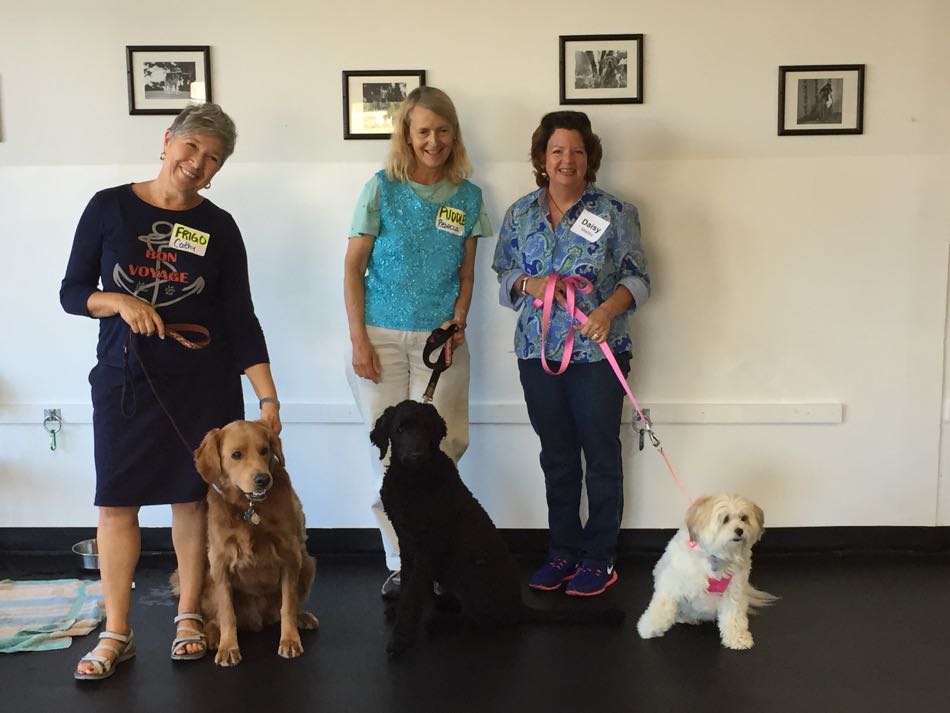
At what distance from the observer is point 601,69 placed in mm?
3039

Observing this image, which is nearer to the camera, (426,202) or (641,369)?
(426,202)

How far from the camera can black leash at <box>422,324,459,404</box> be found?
2686mm

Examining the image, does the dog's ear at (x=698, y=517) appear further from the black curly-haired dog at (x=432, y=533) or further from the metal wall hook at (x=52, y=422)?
the metal wall hook at (x=52, y=422)

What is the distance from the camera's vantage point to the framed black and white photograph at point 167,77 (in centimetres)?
Result: 307

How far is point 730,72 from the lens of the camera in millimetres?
3035

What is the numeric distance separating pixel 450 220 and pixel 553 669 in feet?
4.73

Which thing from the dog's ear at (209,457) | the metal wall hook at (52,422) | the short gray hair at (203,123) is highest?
the short gray hair at (203,123)

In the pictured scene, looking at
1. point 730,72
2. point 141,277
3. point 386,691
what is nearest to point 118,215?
point 141,277

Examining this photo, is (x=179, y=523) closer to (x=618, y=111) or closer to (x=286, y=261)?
(x=286, y=261)

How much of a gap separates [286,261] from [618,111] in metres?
1.38

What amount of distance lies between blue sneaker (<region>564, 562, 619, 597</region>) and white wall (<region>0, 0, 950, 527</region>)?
424 mm

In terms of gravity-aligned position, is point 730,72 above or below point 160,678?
above

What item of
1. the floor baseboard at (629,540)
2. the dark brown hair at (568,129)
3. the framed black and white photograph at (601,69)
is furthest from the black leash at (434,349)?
the framed black and white photograph at (601,69)

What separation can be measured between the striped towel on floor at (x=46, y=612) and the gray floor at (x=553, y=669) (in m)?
0.06
